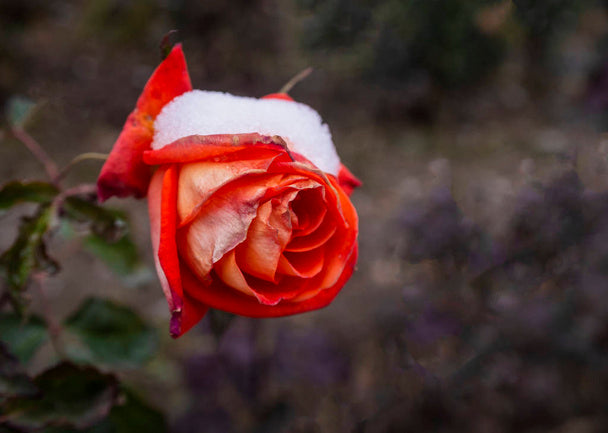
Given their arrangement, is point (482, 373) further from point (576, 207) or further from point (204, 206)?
point (204, 206)

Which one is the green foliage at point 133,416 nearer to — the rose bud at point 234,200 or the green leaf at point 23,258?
the green leaf at point 23,258

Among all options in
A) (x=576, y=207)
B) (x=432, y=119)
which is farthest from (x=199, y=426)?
(x=432, y=119)

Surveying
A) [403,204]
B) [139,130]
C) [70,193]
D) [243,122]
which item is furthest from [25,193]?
[403,204]

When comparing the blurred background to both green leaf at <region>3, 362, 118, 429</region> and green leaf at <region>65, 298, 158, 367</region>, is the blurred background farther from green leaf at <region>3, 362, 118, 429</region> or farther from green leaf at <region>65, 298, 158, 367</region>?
green leaf at <region>3, 362, 118, 429</region>

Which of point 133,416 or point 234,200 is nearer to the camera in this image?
point 234,200

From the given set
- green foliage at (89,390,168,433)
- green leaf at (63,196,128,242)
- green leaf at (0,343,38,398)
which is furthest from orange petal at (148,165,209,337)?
green foliage at (89,390,168,433)

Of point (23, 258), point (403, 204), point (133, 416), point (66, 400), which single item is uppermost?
point (23, 258)

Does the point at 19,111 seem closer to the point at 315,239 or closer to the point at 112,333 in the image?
the point at 112,333
